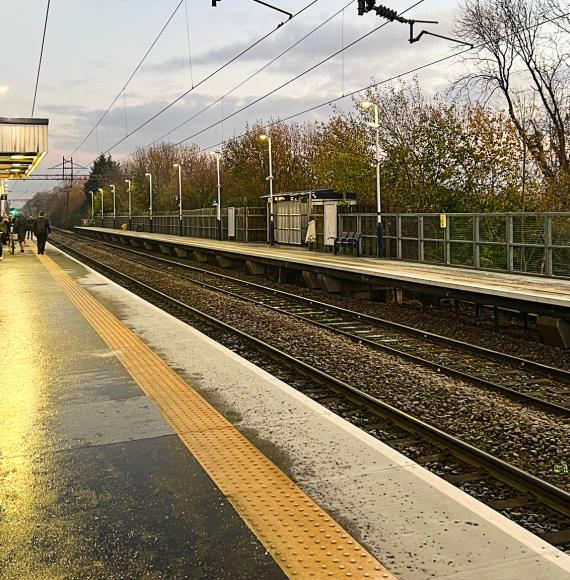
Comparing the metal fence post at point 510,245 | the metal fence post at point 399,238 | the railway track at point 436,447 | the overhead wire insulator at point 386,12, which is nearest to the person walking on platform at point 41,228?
the metal fence post at point 399,238

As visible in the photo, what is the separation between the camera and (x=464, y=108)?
82.2 ft

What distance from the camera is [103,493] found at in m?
4.44

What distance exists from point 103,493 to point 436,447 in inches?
122

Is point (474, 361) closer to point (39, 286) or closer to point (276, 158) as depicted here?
point (39, 286)

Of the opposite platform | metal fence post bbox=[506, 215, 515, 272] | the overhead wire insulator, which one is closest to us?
the opposite platform

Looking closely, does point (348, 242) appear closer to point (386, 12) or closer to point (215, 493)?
point (386, 12)

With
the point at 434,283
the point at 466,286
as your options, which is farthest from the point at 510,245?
the point at 466,286

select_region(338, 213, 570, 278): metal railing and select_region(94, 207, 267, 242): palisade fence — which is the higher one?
select_region(94, 207, 267, 242): palisade fence

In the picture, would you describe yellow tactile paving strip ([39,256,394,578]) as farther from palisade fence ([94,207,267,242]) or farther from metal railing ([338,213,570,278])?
palisade fence ([94,207,267,242])

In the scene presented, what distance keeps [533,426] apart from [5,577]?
5.16 meters

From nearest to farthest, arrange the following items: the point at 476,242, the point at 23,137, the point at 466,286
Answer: the point at 466,286 → the point at 476,242 → the point at 23,137

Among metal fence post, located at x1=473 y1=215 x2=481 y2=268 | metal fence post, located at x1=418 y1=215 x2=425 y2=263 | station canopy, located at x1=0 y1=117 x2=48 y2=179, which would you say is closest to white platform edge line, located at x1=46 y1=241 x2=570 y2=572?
metal fence post, located at x1=473 y1=215 x2=481 y2=268

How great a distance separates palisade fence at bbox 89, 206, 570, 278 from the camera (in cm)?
1475

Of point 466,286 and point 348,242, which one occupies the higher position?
point 348,242
